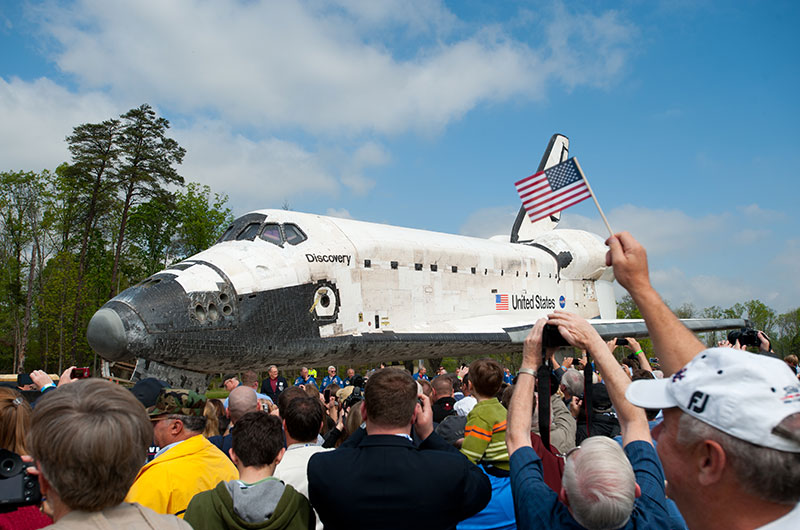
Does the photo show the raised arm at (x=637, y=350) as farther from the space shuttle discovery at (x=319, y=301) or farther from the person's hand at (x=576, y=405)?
the space shuttle discovery at (x=319, y=301)

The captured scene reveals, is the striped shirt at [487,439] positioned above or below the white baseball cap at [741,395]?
below

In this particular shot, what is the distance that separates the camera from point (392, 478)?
1983mm

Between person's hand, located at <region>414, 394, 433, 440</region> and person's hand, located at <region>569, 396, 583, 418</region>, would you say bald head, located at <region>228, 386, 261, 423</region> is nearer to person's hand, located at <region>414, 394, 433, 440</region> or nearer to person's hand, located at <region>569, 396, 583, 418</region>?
person's hand, located at <region>414, 394, 433, 440</region>

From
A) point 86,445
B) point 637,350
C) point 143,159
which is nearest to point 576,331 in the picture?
point 86,445

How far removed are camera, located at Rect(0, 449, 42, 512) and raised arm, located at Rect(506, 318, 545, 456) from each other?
1.45m

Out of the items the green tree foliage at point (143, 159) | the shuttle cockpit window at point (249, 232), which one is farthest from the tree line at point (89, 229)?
the shuttle cockpit window at point (249, 232)

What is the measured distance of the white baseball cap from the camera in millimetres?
1105

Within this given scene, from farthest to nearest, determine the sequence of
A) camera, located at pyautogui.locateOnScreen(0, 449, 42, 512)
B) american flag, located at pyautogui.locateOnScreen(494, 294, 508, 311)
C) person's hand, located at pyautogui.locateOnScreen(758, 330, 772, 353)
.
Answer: american flag, located at pyautogui.locateOnScreen(494, 294, 508, 311)
person's hand, located at pyautogui.locateOnScreen(758, 330, 772, 353)
camera, located at pyautogui.locateOnScreen(0, 449, 42, 512)

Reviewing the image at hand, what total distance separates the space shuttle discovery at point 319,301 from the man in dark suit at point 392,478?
528cm

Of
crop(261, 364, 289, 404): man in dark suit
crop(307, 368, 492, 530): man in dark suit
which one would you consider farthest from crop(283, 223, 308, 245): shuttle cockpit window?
crop(307, 368, 492, 530): man in dark suit

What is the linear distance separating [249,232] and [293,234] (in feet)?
2.34

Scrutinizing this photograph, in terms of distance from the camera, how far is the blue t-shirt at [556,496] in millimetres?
1644

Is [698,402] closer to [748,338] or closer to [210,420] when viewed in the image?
[210,420]

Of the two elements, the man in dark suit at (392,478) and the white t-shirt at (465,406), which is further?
the white t-shirt at (465,406)
